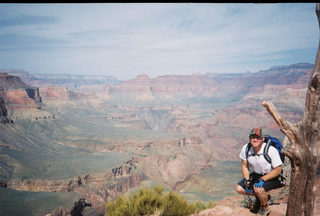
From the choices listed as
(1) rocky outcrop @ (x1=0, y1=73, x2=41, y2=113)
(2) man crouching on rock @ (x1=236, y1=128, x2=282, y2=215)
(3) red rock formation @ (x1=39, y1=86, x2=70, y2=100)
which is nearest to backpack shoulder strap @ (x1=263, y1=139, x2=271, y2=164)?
(2) man crouching on rock @ (x1=236, y1=128, x2=282, y2=215)

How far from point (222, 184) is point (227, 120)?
8749 centimetres

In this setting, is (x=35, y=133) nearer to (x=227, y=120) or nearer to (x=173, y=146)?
(x=173, y=146)

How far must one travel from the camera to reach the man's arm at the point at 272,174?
444 centimetres

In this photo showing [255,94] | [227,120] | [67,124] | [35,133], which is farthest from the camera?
[255,94]

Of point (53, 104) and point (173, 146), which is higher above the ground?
point (53, 104)

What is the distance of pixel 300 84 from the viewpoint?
533 ft

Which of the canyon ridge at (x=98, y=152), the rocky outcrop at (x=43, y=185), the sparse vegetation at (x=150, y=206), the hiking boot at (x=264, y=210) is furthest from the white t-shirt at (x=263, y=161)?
the rocky outcrop at (x=43, y=185)

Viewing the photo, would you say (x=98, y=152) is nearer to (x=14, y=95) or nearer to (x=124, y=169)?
(x=124, y=169)

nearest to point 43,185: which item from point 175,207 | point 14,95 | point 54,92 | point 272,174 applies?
point 175,207

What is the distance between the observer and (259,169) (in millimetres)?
4727

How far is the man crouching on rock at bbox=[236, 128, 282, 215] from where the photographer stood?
447 centimetres

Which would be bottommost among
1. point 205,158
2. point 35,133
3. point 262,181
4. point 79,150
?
point 205,158

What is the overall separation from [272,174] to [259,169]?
0.95 feet

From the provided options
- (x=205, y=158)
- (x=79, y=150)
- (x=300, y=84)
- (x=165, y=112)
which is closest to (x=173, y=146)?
(x=205, y=158)
